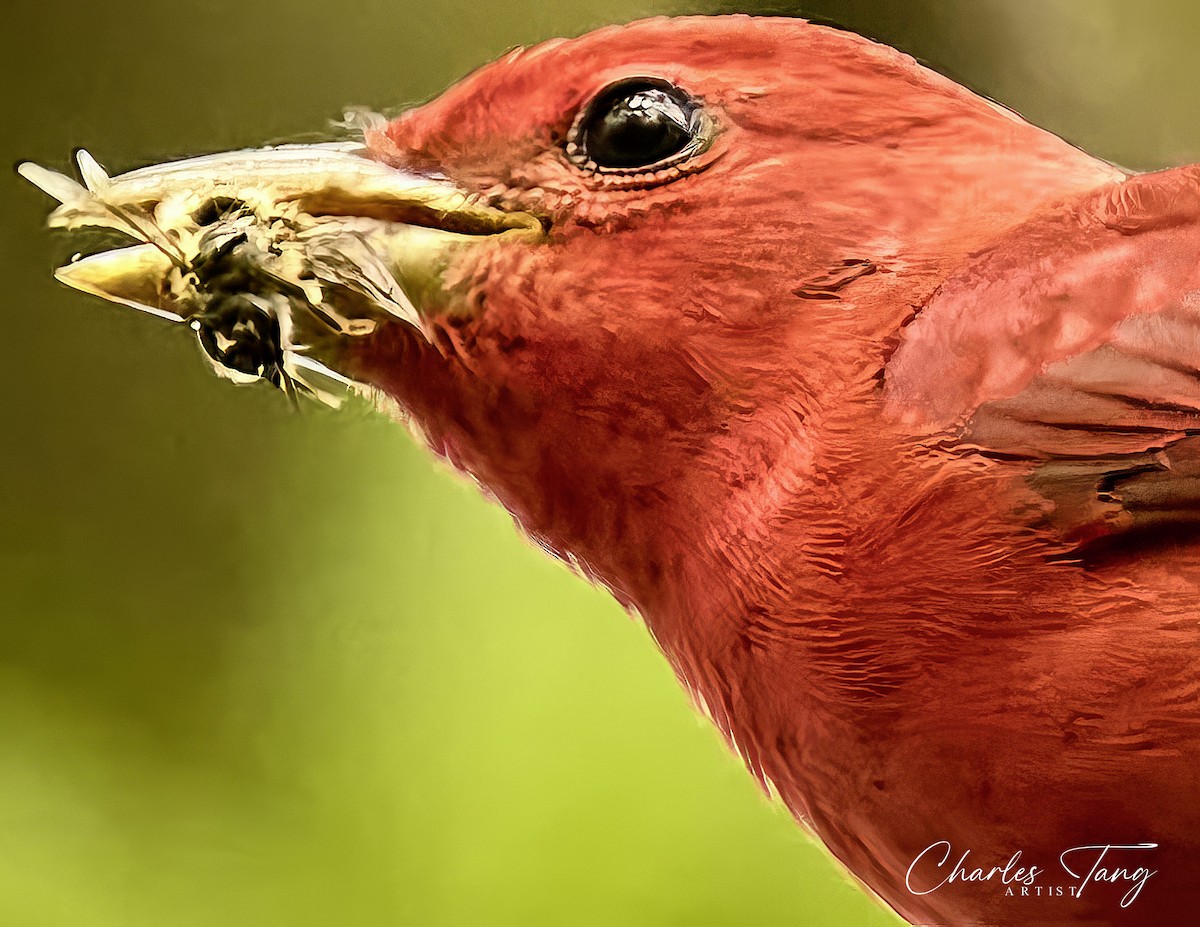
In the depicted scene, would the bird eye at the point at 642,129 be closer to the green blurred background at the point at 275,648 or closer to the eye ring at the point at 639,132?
the eye ring at the point at 639,132

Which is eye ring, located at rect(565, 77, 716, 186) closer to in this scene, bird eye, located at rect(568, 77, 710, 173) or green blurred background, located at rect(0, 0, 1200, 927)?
bird eye, located at rect(568, 77, 710, 173)

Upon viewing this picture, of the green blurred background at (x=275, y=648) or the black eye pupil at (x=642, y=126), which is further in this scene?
the green blurred background at (x=275, y=648)

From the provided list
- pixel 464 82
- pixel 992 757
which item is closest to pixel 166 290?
pixel 464 82

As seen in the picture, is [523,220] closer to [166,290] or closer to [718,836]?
[166,290]
